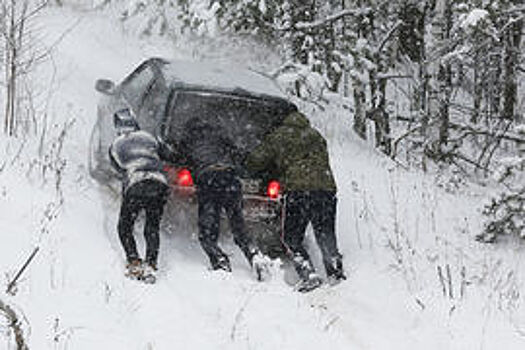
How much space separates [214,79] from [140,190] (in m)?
2.21

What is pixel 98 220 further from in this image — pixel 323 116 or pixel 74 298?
pixel 323 116

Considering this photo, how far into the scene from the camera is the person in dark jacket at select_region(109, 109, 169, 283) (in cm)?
718

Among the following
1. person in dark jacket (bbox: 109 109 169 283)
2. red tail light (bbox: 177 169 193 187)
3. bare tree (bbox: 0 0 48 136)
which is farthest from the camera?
bare tree (bbox: 0 0 48 136)

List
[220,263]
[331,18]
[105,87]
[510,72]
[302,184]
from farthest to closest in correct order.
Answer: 1. [510,72]
2. [331,18]
3. [105,87]
4. [302,184]
5. [220,263]

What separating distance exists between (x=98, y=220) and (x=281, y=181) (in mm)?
1991

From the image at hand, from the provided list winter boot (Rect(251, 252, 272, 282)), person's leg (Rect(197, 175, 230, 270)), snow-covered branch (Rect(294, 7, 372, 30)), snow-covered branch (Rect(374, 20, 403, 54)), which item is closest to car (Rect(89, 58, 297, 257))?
person's leg (Rect(197, 175, 230, 270))

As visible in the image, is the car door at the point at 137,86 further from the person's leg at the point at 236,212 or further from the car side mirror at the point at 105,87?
the person's leg at the point at 236,212

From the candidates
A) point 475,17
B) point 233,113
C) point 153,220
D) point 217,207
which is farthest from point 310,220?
point 475,17

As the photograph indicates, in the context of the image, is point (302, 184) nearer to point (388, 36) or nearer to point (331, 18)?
point (331, 18)

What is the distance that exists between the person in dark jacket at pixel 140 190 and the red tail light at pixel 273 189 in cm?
114

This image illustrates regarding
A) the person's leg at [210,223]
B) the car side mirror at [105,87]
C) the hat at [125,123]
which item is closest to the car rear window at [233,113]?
the hat at [125,123]

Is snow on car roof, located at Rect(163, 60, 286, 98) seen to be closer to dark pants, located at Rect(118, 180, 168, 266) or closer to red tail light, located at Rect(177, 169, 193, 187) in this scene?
red tail light, located at Rect(177, 169, 193, 187)

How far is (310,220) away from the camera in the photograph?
7.89 metres

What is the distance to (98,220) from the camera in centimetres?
814
